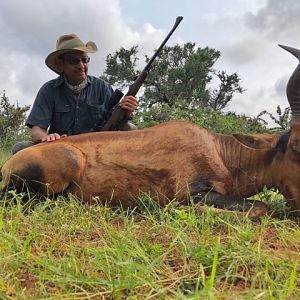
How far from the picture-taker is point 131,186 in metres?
4.65

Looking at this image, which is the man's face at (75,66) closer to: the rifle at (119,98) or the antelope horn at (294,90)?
the rifle at (119,98)

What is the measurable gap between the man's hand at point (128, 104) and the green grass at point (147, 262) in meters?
2.52

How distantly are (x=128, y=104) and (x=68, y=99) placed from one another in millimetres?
912

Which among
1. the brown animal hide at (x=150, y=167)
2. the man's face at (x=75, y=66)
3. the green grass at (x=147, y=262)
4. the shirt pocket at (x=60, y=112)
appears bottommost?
the green grass at (x=147, y=262)

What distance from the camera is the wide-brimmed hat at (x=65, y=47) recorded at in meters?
6.16

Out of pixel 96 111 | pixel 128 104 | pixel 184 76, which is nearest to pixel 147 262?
pixel 128 104

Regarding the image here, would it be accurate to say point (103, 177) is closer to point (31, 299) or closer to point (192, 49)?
point (31, 299)

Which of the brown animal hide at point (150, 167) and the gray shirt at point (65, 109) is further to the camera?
the gray shirt at point (65, 109)

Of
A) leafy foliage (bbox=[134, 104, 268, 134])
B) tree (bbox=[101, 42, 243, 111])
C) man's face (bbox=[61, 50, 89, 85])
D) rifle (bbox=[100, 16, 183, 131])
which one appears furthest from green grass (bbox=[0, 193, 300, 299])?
tree (bbox=[101, 42, 243, 111])

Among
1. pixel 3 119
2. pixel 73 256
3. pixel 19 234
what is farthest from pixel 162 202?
pixel 3 119

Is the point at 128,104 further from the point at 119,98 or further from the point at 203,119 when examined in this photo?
the point at 203,119

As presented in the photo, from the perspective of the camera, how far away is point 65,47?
6.15 m

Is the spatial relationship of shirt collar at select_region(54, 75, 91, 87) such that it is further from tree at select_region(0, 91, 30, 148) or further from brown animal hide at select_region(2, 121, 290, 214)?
tree at select_region(0, 91, 30, 148)

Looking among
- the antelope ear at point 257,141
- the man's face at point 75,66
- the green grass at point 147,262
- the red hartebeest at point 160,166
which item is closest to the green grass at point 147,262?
the green grass at point 147,262
